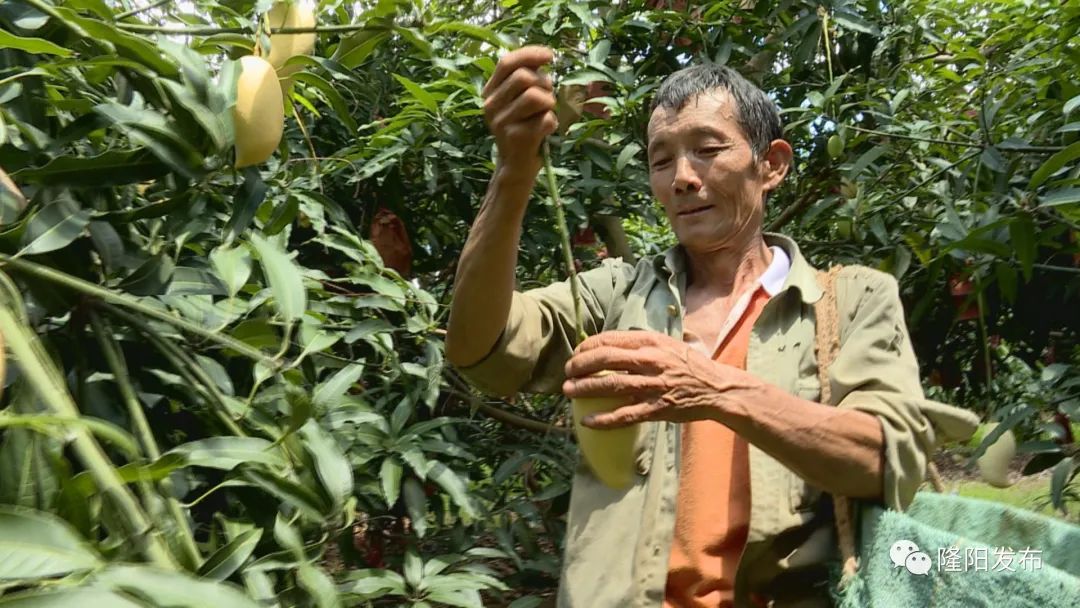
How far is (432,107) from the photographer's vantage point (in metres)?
1.65

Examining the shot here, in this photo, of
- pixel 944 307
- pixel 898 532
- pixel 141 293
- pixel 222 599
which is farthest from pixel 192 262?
pixel 944 307

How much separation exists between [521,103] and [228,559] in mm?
523

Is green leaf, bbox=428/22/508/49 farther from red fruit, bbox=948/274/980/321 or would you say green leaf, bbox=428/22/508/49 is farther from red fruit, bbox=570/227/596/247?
red fruit, bbox=948/274/980/321

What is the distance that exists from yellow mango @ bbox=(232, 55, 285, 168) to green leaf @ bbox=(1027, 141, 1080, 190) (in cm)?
112

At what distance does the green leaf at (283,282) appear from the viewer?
945 millimetres

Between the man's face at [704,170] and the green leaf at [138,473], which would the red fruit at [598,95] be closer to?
the man's face at [704,170]

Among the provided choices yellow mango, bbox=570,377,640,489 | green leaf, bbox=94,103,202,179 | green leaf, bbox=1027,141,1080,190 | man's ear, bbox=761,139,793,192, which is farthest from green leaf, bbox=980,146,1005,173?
green leaf, bbox=94,103,202,179

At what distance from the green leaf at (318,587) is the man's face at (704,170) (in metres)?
0.68

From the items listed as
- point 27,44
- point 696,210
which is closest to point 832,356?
point 696,210

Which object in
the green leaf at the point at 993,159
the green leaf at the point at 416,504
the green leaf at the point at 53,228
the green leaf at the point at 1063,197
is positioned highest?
the green leaf at the point at 53,228

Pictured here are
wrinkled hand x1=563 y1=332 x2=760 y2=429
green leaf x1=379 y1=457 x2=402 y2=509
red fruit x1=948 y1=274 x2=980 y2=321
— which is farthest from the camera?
red fruit x1=948 y1=274 x2=980 y2=321

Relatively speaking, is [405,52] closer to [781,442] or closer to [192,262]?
[192,262]

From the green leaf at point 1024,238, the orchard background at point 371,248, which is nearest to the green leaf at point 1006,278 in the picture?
the orchard background at point 371,248

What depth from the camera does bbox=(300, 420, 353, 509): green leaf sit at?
81cm
